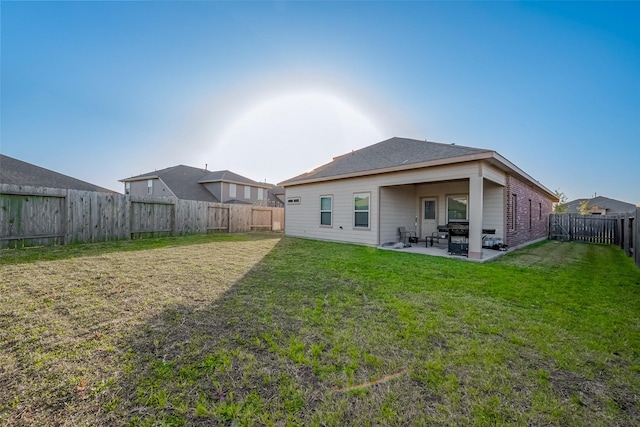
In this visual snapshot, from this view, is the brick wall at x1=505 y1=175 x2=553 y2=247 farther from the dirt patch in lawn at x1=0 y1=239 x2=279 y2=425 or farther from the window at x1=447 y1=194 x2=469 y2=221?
the dirt patch in lawn at x1=0 y1=239 x2=279 y2=425

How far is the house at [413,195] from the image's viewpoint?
26.4 ft

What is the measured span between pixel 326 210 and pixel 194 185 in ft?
59.0

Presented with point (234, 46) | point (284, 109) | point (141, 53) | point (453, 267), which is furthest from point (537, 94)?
point (141, 53)

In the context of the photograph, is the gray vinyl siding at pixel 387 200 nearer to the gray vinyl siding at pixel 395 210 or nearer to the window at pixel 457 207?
the gray vinyl siding at pixel 395 210

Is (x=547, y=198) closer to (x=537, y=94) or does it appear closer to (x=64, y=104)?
(x=537, y=94)

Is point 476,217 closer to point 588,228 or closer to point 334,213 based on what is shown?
point 334,213

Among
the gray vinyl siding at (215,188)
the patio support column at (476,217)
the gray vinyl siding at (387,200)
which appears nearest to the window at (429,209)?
the gray vinyl siding at (387,200)

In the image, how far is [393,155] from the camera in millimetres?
10594

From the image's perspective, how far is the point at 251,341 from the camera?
2621 millimetres

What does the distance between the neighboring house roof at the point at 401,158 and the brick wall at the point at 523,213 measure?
1.64 ft

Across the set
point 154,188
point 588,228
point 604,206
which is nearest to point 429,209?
point 588,228

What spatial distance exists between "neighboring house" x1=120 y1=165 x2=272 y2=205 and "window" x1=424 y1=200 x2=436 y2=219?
59.8ft

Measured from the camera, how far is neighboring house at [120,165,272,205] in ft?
74.9

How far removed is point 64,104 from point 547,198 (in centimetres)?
2708
